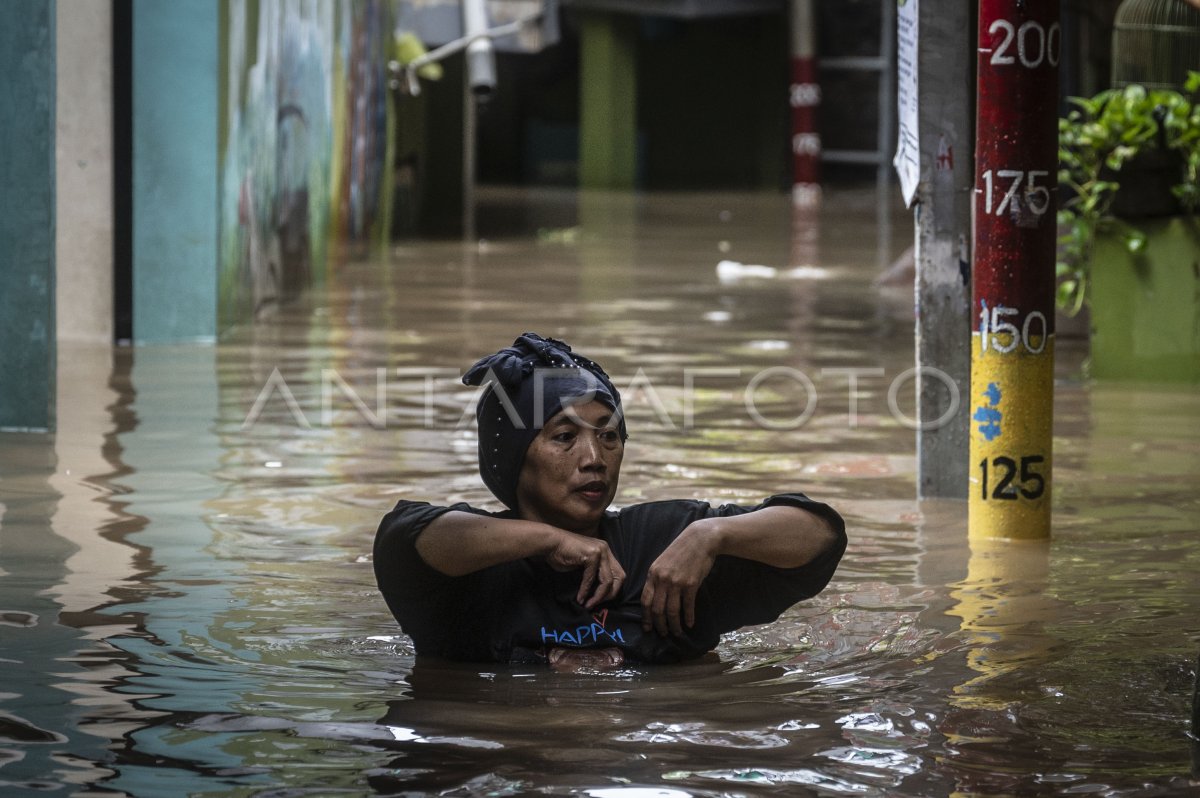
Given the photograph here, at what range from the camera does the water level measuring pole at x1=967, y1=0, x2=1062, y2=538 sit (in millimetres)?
6137

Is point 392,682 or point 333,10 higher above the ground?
point 333,10

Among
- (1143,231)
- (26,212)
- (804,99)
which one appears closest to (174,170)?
(26,212)

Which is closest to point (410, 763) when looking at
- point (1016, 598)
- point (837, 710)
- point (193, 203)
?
point (837, 710)

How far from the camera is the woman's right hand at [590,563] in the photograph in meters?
4.30

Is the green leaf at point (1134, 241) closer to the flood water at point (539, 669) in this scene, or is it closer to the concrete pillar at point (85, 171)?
the flood water at point (539, 669)

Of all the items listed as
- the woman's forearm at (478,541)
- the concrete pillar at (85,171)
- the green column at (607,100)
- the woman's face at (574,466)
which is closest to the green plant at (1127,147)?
the concrete pillar at (85,171)

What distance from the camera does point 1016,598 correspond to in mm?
5551

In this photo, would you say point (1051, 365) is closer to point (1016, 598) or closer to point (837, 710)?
point (1016, 598)

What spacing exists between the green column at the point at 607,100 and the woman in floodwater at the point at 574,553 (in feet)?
88.5

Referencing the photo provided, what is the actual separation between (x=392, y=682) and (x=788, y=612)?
4.42ft

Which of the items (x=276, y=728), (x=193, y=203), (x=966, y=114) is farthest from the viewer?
(x=193, y=203)

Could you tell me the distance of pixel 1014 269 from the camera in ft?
20.6

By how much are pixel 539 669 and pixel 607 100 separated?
27.3 meters

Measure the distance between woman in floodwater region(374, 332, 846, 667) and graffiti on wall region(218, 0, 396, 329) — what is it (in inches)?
293
